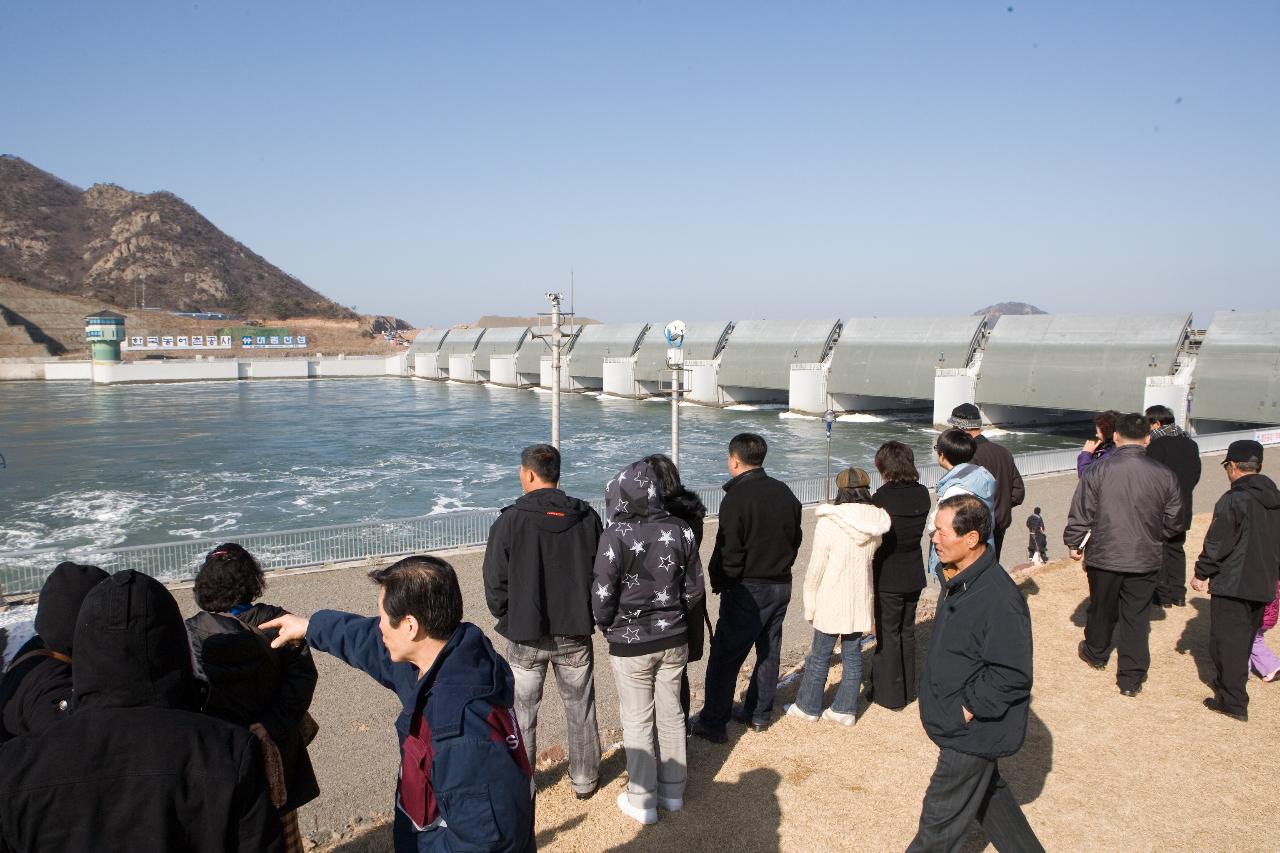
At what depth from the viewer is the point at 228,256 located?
163m

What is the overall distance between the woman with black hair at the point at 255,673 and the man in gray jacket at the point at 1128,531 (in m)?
5.03

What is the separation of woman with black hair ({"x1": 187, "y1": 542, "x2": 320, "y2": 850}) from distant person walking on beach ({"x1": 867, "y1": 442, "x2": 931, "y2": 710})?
3552 millimetres

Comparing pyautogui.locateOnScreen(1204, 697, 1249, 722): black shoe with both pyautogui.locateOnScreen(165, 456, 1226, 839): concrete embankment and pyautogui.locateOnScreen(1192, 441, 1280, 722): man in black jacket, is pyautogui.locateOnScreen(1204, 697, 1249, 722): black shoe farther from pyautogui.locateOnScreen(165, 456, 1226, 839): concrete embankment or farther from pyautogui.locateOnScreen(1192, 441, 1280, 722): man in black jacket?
pyautogui.locateOnScreen(165, 456, 1226, 839): concrete embankment

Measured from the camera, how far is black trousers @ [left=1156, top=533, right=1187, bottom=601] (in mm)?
7363

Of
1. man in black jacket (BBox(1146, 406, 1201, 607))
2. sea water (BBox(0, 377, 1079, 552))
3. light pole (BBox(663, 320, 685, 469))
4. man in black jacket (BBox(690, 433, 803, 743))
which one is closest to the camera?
man in black jacket (BBox(690, 433, 803, 743))

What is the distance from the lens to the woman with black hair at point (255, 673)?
2691 millimetres

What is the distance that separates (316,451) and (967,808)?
1449 inches

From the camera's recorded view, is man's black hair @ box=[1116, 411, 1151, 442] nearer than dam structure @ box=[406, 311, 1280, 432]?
Yes

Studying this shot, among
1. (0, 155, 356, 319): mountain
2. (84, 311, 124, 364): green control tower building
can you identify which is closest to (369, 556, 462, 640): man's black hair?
(84, 311, 124, 364): green control tower building

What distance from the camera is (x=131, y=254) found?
480 feet

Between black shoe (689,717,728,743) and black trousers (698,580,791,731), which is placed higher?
black trousers (698,580,791,731)

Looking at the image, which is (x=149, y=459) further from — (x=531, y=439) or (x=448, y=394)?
(x=448, y=394)

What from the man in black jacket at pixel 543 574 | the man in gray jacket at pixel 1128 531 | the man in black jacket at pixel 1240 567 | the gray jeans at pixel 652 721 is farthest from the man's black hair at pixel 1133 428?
the man in black jacket at pixel 543 574

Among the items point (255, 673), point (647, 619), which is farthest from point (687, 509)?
point (255, 673)
